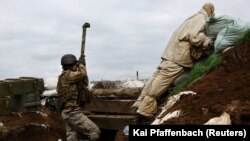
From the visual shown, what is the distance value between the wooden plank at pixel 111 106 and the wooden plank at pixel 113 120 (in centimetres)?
18

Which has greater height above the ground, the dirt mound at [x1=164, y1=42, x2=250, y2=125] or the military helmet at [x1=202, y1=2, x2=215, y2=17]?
the military helmet at [x1=202, y1=2, x2=215, y2=17]

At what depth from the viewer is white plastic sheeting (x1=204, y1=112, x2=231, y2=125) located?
5653mm

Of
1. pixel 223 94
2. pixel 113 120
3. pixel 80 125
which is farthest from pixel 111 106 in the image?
pixel 223 94

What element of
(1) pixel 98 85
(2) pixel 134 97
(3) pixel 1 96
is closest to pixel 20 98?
(3) pixel 1 96

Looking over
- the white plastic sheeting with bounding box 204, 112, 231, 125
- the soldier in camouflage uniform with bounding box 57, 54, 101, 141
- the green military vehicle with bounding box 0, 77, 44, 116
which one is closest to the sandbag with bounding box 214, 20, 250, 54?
the soldier in camouflage uniform with bounding box 57, 54, 101, 141

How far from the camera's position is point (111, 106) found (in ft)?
33.8

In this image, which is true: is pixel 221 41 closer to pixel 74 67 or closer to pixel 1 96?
pixel 74 67

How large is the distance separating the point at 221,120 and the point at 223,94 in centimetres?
104

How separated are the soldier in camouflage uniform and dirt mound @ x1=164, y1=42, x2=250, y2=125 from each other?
7.68ft

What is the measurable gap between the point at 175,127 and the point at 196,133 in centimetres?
36

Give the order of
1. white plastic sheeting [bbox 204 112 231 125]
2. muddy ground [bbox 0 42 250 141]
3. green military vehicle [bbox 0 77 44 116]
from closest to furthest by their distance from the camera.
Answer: white plastic sheeting [bbox 204 112 231 125] → muddy ground [bbox 0 42 250 141] → green military vehicle [bbox 0 77 44 116]

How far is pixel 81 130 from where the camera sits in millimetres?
9195

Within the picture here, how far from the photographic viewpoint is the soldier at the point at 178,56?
28.4ft

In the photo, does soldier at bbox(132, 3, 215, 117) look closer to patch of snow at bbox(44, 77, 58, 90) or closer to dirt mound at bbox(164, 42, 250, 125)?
dirt mound at bbox(164, 42, 250, 125)
